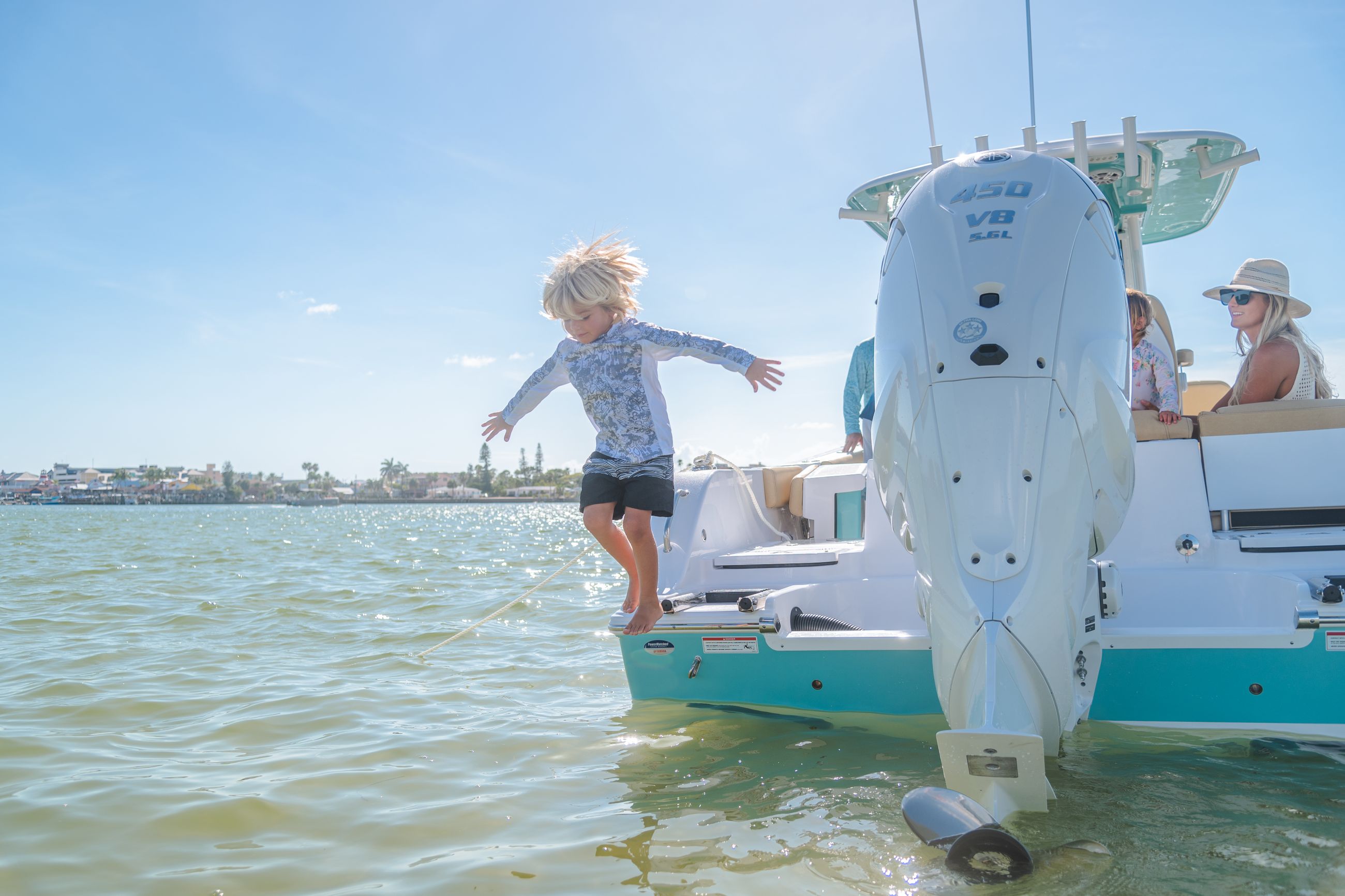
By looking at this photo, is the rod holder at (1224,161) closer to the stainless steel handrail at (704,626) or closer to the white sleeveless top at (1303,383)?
the white sleeveless top at (1303,383)

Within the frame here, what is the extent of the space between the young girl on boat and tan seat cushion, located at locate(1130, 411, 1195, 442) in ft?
0.42

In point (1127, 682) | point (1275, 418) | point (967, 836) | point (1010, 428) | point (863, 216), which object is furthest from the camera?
point (863, 216)

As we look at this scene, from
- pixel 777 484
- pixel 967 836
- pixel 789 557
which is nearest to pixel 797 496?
pixel 777 484

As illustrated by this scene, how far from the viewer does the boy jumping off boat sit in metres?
3.63

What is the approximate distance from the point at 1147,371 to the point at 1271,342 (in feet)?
1.71

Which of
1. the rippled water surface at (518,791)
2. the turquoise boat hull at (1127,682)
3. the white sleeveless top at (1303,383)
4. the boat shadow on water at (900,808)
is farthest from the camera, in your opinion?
the white sleeveless top at (1303,383)

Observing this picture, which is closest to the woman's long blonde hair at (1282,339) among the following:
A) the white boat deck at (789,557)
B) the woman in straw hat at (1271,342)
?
the woman in straw hat at (1271,342)

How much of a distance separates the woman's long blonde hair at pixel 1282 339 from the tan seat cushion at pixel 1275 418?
23 centimetres

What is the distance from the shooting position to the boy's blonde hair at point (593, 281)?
362 cm

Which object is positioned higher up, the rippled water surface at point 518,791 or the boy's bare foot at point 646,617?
the boy's bare foot at point 646,617

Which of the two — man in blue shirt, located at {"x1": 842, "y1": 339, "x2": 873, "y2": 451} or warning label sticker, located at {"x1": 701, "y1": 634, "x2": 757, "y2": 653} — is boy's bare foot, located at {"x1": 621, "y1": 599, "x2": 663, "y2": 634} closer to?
warning label sticker, located at {"x1": 701, "y1": 634, "x2": 757, "y2": 653}

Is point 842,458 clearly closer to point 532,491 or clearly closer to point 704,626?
point 704,626

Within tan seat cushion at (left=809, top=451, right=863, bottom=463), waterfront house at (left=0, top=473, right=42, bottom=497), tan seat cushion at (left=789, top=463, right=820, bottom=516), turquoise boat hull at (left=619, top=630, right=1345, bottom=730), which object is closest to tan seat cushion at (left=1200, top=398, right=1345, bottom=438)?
turquoise boat hull at (left=619, top=630, right=1345, bottom=730)

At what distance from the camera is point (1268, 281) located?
3.91 meters
